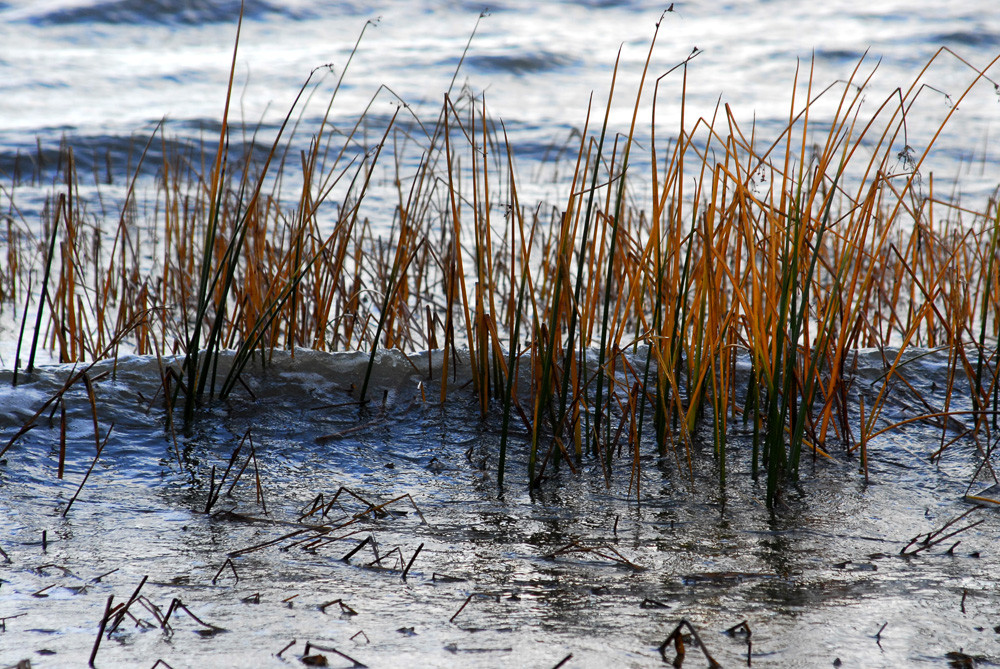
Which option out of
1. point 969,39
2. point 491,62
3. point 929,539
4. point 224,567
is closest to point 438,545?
point 224,567

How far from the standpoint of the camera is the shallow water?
1249 millimetres

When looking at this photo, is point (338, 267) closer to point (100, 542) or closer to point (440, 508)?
point (440, 508)

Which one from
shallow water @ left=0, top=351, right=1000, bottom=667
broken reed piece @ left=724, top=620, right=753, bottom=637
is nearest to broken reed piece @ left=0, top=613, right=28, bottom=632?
shallow water @ left=0, top=351, right=1000, bottom=667

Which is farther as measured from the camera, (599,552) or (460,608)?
(599,552)

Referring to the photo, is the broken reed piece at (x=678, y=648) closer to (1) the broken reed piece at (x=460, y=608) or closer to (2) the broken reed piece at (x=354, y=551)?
(1) the broken reed piece at (x=460, y=608)

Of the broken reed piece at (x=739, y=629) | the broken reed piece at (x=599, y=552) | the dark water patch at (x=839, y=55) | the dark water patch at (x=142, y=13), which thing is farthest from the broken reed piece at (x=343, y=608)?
the dark water patch at (x=142, y=13)

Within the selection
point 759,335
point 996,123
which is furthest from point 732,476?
point 996,123

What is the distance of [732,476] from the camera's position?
205cm

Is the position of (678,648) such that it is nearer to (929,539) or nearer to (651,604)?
(651,604)

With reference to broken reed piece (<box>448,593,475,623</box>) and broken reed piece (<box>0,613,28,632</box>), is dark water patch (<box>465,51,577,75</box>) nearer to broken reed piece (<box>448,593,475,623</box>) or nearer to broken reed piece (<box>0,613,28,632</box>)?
broken reed piece (<box>448,593,475,623</box>)

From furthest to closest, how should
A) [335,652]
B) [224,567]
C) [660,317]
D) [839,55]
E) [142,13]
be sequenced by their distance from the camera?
[839,55], [142,13], [660,317], [224,567], [335,652]

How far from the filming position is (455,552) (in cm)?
160

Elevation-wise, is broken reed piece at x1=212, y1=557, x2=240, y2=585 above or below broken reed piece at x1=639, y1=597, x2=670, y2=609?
above

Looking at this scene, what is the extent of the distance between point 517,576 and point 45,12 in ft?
53.7
